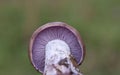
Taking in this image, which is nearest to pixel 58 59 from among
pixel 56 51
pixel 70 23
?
pixel 56 51

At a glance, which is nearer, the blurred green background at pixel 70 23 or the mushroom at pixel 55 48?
the mushroom at pixel 55 48

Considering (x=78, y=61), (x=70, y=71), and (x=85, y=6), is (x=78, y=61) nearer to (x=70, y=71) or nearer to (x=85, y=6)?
(x=70, y=71)

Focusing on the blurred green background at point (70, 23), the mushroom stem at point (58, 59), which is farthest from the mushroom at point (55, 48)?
the blurred green background at point (70, 23)

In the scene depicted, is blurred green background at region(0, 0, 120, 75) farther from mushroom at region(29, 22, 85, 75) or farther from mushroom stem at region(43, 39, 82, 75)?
mushroom stem at region(43, 39, 82, 75)

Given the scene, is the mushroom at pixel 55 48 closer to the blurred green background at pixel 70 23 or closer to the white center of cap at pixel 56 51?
the white center of cap at pixel 56 51

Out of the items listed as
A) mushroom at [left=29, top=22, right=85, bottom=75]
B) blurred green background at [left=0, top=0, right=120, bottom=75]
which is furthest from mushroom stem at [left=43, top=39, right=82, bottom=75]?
blurred green background at [left=0, top=0, right=120, bottom=75]
